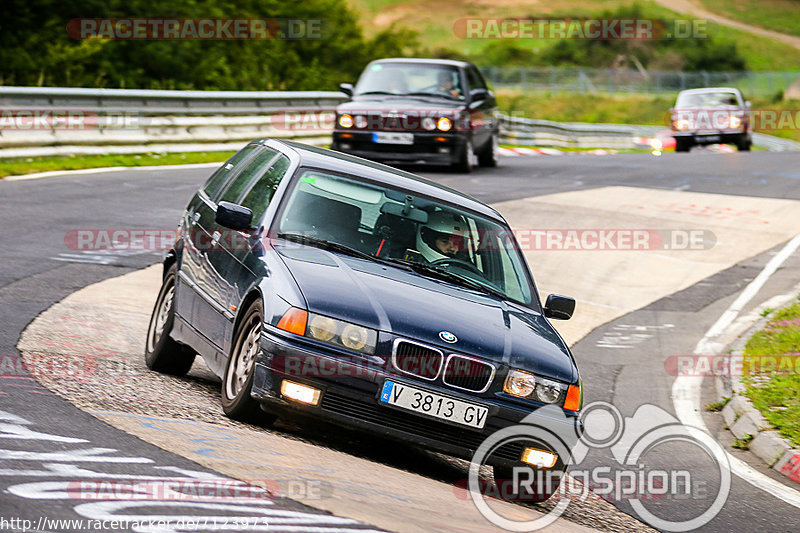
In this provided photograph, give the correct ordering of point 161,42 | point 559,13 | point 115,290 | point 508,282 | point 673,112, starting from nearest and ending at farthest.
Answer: point 508,282, point 115,290, point 673,112, point 161,42, point 559,13

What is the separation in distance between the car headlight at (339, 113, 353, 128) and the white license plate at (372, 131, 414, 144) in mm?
475

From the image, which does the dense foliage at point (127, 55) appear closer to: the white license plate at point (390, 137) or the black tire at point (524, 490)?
the white license plate at point (390, 137)

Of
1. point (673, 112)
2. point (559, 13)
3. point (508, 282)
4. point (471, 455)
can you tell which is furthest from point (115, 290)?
point (559, 13)

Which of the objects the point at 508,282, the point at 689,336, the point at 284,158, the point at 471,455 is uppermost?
the point at 284,158

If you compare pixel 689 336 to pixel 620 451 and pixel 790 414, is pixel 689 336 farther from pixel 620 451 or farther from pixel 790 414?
pixel 620 451

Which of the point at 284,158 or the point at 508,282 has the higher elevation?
the point at 284,158

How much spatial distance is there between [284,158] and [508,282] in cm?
155

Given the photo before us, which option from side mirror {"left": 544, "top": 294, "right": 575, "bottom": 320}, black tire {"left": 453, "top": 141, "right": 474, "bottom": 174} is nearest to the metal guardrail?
black tire {"left": 453, "top": 141, "right": 474, "bottom": 174}

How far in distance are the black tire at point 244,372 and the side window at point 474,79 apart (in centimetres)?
1482

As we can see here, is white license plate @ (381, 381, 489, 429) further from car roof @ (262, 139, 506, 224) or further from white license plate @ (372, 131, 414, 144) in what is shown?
white license plate @ (372, 131, 414, 144)

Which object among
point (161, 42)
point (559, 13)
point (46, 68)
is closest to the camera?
point (46, 68)

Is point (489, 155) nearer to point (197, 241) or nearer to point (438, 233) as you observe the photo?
point (197, 241)

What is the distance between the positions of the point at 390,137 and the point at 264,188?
12.0 metres

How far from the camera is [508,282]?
7.06 m
